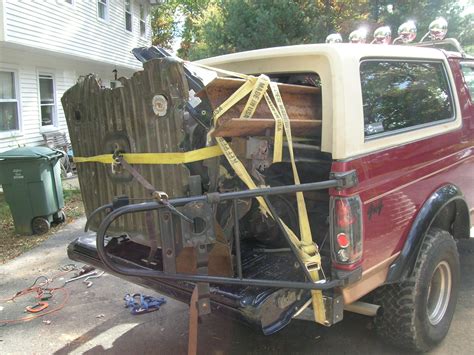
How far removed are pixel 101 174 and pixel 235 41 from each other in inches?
378

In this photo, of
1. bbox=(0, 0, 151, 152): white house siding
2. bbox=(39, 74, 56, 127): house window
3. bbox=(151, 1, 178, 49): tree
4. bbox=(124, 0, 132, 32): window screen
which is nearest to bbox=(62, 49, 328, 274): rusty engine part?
bbox=(0, 0, 151, 152): white house siding

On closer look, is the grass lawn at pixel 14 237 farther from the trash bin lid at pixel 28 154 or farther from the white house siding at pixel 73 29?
the white house siding at pixel 73 29

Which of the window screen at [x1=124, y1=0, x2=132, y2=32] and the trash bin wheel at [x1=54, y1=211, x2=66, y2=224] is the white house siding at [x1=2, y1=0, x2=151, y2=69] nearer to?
the window screen at [x1=124, y1=0, x2=132, y2=32]

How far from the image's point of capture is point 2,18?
998 centimetres

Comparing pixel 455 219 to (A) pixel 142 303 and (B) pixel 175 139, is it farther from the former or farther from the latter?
(A) pixel 142 303

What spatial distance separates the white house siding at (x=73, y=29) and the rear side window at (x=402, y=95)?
916 centimetres

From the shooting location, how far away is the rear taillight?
8.40ft

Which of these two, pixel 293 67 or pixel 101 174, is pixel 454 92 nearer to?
pixel 293 67

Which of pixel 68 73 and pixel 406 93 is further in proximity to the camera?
pixel 68 73

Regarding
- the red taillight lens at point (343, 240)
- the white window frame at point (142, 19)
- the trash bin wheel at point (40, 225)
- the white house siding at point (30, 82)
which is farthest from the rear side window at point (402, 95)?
the white window frame at point (142, 19)

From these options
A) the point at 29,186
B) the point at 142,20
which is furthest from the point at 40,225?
the point at 142,20

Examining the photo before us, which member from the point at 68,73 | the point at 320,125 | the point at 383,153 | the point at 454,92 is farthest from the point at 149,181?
the point at 68,73

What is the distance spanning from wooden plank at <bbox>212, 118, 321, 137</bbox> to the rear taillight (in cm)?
50

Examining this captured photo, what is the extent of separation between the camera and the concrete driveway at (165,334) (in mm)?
3539
